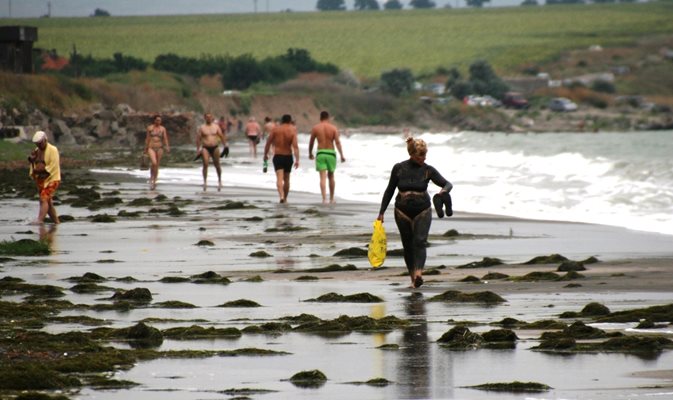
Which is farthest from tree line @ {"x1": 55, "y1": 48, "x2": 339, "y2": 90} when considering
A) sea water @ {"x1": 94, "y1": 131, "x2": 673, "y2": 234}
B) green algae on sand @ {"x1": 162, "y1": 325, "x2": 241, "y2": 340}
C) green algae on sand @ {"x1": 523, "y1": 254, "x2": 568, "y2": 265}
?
green algae on sand @ {"x1": 162, "y1": 325, "x2": 241, "y2": 340}

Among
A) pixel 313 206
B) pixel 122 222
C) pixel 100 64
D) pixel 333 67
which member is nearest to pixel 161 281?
pixel 122 222

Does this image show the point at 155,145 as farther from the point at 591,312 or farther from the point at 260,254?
the point at 591,312

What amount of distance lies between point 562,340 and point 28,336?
147 inches

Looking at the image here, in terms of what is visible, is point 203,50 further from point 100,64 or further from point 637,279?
point 637,279

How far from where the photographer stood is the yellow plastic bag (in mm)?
Answer: 15359

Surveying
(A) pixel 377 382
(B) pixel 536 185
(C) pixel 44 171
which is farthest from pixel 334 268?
(B) pixel 536 185

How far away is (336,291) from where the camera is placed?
14.0 m

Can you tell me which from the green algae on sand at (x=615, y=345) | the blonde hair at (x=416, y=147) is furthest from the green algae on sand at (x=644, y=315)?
the blonde hair at (x=416, y=147)

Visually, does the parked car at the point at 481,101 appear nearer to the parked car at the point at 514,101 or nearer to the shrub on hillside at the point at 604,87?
the parked car at the point at 514,101

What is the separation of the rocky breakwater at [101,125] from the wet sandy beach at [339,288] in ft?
115

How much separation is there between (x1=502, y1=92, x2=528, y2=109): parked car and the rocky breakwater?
264ft

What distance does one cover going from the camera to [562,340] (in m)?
10.3

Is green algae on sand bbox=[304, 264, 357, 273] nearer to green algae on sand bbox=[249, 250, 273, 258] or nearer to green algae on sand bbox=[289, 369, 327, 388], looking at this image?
green algae on sand bbox=[249, 250, 273, 258]

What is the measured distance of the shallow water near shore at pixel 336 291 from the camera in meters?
9.16
